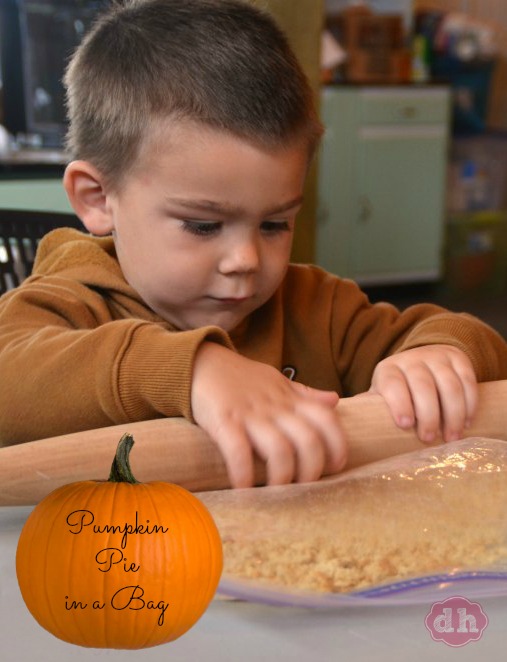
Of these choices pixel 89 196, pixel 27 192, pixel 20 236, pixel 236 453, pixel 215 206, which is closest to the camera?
pixel 236 453

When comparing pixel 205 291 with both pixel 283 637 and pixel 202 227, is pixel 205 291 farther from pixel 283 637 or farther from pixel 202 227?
pixel 283 637

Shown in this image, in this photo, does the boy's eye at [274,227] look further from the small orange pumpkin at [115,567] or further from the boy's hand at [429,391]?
the small orange pumpkin at [115,567]

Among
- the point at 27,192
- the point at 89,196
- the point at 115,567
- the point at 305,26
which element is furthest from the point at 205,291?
the point at 27,192

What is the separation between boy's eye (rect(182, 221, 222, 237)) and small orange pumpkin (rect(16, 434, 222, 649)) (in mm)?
327

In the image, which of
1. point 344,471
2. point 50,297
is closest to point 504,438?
point 344,471

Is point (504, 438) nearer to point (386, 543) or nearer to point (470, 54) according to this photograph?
point (386, 543)

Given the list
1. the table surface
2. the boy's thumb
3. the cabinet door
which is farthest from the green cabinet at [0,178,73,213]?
the cabinet door

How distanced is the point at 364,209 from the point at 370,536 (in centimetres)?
337

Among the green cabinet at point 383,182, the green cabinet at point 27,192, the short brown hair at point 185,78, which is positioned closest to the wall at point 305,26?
the short brown hair at point 185,78

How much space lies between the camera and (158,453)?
0.39 m

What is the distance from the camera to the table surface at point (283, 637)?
297mm

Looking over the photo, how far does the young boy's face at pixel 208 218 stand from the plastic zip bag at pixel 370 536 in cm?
25

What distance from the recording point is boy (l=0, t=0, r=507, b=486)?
0.42 metres

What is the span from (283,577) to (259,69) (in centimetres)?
41
